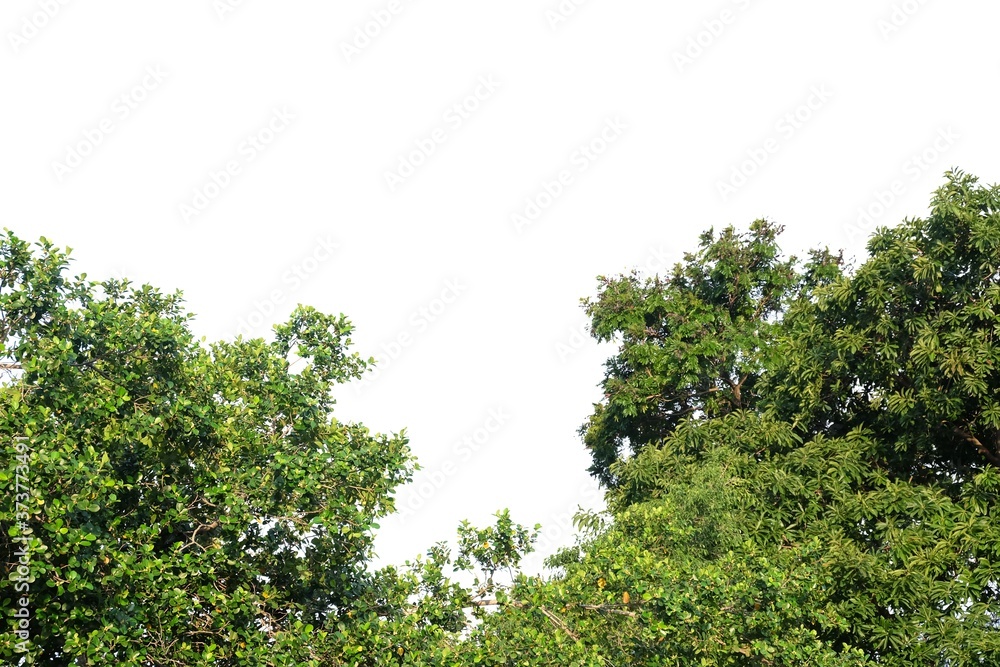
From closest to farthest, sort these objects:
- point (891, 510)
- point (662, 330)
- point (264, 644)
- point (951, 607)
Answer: point (264, 644)
point (951, 607)
point (891, 510)
point (662, 330)

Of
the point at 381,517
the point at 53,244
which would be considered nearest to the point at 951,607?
the point at 381,517

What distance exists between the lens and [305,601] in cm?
1317

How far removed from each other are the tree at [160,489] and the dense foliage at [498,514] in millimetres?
36

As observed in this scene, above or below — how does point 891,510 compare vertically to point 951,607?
above

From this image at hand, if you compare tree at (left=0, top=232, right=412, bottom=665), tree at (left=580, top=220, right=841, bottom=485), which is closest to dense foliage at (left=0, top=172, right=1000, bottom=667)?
tree at (left=0, top=232, right=412, bottom=665)

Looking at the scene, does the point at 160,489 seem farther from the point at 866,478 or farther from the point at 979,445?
the point at 979,445

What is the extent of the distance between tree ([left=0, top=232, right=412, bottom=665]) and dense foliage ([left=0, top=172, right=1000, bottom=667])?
0.04 metres

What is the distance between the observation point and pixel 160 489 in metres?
12.0

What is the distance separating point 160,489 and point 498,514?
447 cm

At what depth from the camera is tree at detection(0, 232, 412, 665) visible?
1033 centimetres

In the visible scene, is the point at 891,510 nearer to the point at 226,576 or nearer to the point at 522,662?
the point at 522,662

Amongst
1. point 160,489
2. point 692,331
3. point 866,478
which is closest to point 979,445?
point 866,478

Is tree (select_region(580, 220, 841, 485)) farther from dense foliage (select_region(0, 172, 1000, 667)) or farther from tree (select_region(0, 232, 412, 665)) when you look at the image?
tree (select_region(0, 232, 412, 665))

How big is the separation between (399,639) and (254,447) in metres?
3.19
